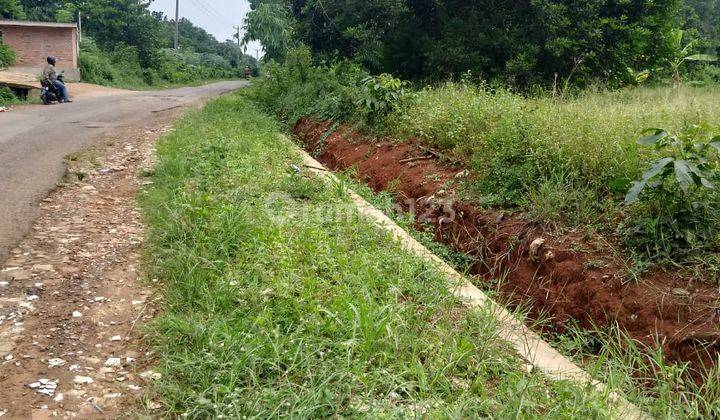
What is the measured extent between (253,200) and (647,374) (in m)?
3.18

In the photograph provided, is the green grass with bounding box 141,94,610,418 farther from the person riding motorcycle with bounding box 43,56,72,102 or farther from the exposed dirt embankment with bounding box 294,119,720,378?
the person riding motorcycle with bounding box 43,56,72,102

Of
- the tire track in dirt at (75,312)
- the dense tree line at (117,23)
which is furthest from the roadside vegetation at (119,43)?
the tire track in dirt at (75,312)

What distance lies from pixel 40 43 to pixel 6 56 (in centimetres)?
232

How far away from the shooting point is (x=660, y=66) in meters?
15.2

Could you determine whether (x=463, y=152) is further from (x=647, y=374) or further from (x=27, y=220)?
(x=27, y=220)

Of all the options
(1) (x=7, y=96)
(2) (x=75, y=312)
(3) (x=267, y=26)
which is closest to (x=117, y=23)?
(3) (x=267, y=26)

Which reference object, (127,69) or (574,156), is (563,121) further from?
Answer: (127,69)

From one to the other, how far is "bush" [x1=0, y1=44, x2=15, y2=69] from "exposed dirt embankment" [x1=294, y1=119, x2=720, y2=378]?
Answer: 1961 cm

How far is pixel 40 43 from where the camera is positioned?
2269 cm

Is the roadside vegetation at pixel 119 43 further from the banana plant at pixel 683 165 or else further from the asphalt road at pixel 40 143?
the banana plant at pixel 683 165

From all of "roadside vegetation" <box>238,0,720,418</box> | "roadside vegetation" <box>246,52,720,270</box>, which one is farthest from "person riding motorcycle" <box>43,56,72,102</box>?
"roadside vegetation" <box>246,52,720,270</box>

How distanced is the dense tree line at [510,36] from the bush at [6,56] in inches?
522

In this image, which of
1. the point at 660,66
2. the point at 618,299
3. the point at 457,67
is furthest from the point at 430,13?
the point at 618,299

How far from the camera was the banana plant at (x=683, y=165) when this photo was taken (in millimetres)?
3508
